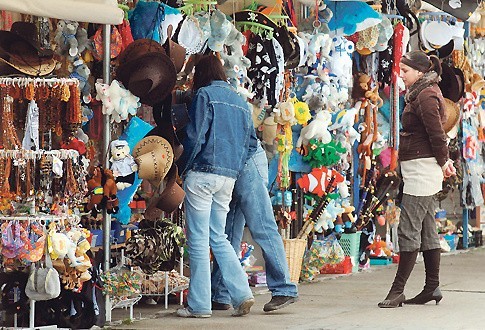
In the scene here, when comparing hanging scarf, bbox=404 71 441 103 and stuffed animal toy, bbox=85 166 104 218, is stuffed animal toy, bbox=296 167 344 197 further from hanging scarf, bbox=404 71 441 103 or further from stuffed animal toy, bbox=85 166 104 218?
stuffed animal toy, bbox=85 166 104 218

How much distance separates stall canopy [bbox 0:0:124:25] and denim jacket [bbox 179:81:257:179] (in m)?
1.34

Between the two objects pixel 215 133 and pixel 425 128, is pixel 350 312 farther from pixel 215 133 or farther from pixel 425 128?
pixel 215 133

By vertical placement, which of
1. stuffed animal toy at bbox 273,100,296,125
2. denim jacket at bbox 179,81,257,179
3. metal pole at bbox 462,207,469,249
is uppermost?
stuffed animal toy at bbox 273,100,296,125

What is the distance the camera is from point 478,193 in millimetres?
14898

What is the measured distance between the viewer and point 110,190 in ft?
27.2

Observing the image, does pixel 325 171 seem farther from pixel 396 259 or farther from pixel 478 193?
pixel 478 193

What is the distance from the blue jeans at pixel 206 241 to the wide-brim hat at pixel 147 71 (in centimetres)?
69

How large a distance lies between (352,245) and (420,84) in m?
2.97

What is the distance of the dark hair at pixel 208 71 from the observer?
29.6ft

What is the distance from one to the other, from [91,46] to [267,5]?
244cm

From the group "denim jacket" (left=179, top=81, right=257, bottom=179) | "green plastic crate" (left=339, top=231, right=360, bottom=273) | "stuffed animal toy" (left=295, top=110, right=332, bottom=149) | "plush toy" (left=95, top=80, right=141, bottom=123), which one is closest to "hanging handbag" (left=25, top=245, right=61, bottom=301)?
"plush toy" (left=95, top=80, right=141, bottom=123)

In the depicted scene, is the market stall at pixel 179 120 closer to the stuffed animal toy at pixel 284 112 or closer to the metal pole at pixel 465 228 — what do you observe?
the stuffed animal toy at pixel 284 112

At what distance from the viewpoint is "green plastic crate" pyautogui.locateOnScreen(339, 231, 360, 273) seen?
12.1m

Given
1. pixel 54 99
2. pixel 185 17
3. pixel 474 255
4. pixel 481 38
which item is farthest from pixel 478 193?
pixel 54 99
